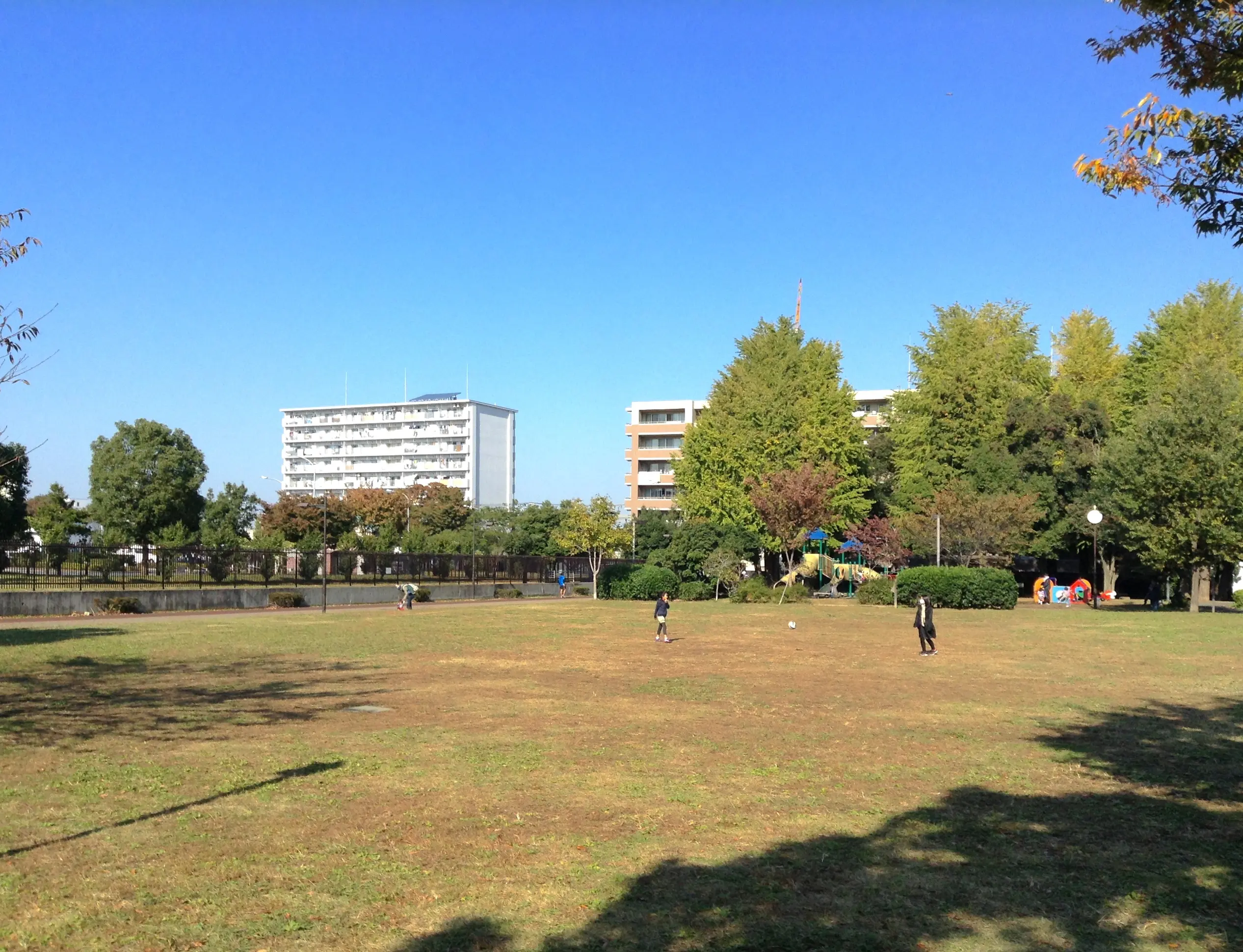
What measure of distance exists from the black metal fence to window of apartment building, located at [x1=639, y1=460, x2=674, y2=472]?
40.9m

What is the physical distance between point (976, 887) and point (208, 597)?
4209 centimetres

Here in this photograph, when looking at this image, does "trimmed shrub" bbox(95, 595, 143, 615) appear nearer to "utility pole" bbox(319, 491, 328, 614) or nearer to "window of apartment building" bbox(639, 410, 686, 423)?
"utility pole" bbox(319, 491, 328, 614)

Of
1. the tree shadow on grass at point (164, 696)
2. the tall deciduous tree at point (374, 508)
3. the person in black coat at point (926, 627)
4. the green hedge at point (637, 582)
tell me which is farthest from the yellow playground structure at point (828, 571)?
the tall deciduous tree at point (374, 508)

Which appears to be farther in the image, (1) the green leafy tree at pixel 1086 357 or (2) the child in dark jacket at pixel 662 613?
(1) the green leafy tree at pixel 1086 357

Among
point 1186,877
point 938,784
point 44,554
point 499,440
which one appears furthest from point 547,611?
point 499,440

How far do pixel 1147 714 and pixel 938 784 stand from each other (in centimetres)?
670

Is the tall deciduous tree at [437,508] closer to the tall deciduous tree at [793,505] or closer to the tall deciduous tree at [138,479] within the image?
the tall deciduous tree at [138,479]

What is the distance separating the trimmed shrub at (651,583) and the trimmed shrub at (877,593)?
396 inches

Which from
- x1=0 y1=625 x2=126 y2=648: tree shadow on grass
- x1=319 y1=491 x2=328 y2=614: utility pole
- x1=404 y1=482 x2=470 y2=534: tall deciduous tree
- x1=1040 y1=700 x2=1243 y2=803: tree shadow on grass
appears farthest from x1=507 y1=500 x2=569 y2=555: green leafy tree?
x1=1040 y1=700 x2=1243 y2=803: tree shadow on grass

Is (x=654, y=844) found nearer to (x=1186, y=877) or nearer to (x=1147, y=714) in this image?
(x=1186, y=877)

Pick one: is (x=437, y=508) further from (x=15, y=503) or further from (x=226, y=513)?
(x=15, y=503)

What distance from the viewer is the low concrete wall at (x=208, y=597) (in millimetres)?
37062

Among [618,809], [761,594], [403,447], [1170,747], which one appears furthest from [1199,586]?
[403,447]

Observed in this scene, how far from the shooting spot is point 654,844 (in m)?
8.43
